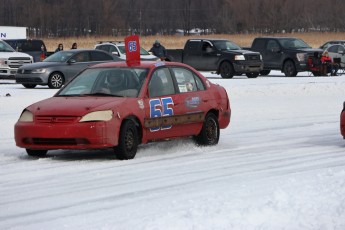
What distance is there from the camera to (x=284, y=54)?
3916 cm

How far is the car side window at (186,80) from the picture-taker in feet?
44.2

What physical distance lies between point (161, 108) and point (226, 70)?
2483cm

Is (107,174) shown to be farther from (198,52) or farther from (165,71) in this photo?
(198,52)

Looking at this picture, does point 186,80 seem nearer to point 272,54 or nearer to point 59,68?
point 59,68

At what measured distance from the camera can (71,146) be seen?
38.6 ft

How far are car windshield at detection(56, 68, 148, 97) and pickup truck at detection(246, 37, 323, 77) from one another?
25968 millimetres

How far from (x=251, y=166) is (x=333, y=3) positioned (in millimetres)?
121888

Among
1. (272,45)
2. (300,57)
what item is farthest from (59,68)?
(272,45)

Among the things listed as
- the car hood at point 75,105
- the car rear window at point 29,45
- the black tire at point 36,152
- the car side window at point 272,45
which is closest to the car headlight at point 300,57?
the car side window at point 272,45

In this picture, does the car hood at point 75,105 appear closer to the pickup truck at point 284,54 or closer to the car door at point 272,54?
the pickup truck at point 284,54

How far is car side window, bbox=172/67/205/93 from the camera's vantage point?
13477 mm

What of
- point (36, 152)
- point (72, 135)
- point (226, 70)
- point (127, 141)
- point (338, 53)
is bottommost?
point (226, 70)

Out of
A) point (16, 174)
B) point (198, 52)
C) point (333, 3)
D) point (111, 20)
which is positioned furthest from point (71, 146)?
point (333, 3)

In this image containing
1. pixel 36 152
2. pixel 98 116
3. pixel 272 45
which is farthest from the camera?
pixel 272 45
